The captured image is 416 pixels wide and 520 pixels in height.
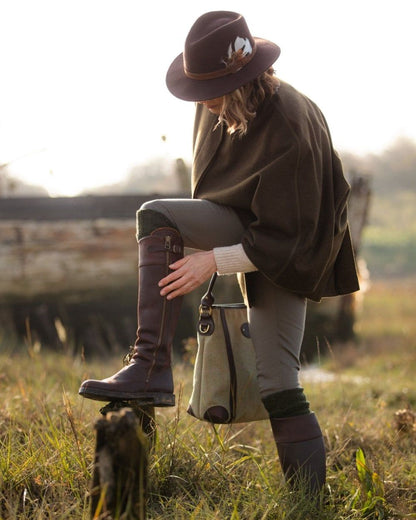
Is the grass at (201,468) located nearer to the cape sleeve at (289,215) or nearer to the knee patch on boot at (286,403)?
the knee patch on boot at (286,403)

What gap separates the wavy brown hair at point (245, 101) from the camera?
2.76 m

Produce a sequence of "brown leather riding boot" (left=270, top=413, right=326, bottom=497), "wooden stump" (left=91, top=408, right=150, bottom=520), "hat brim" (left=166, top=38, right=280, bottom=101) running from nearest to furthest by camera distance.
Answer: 1. "wooden stump" (left=91, top=408, right=150, bottom=520)
2. "hat brim" (left=166, top=38, right=280, bottom=101)
3. "brown leather riding boot" (left=270, top=413, right=326, bottom=497)

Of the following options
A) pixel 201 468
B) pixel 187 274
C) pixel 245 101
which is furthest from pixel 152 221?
pixel 201 468

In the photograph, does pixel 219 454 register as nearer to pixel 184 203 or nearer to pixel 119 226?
pixel 184 203

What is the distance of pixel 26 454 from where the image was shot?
2.84m

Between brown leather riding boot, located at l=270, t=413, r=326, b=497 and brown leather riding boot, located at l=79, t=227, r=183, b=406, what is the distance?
1.69ft

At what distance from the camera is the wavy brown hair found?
2756 millimetres

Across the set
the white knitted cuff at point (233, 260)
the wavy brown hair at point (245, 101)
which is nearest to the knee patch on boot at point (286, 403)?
the white knitted cuff at point (233, 260)

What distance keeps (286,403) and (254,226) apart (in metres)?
0.74

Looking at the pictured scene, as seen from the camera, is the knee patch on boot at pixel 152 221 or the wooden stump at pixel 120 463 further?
the knee patch on boot at pixel 152 221

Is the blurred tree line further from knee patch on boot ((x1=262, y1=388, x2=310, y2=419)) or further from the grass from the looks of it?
knee patch on boot ((x1=262, y1=388, x2=310, y2=419))

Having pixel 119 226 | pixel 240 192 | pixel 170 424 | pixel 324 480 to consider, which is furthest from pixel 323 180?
pixel 119 226

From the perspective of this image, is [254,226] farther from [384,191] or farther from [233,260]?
[384,191]

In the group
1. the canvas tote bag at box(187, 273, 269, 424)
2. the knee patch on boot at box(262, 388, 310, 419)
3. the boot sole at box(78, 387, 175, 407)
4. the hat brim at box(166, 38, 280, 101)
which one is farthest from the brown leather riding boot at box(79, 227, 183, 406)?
the hat brim at box(166, 38, 280, 101)
